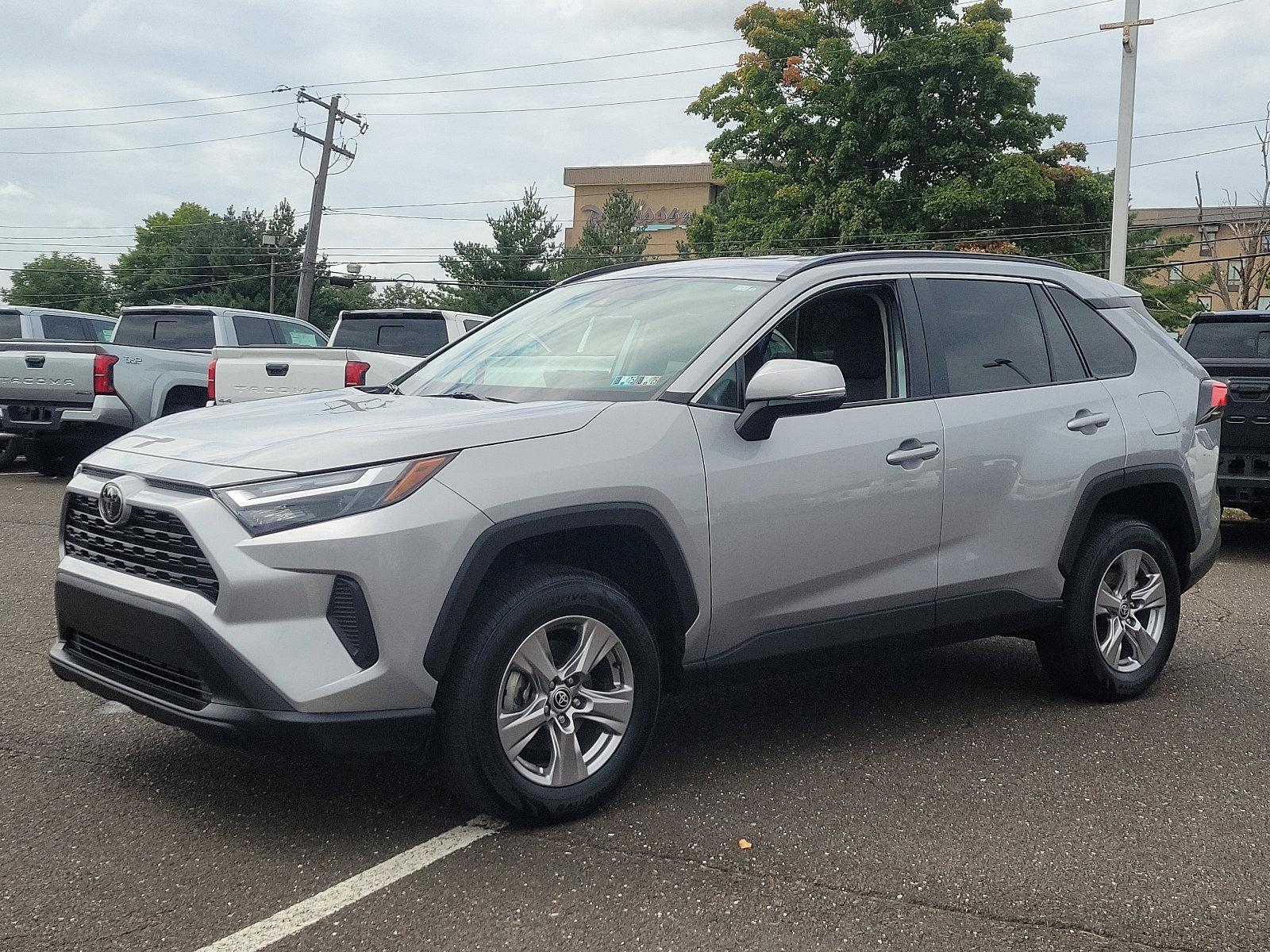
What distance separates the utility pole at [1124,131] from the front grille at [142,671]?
53.8 ft

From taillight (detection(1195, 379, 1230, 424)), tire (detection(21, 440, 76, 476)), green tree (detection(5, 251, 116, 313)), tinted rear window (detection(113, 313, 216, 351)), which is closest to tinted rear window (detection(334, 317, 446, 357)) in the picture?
tinted rear window (detection(113, 313, 216, 351))

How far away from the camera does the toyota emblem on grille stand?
3.60 meters

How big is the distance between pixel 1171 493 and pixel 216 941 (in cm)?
435

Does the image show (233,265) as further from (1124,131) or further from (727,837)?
(727,837)

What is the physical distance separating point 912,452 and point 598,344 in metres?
1.20

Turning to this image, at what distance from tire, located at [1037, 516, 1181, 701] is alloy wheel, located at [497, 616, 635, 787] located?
7.36ft

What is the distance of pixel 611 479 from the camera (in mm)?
3770

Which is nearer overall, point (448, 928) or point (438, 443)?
point (448, 928)

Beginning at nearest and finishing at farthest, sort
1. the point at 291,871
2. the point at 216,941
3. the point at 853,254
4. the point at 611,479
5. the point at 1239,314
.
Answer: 1. the point at 216,941
2. the point at 291,871
3. the point at 611,479
4. the point at 853,254
5. the point at 1239,314

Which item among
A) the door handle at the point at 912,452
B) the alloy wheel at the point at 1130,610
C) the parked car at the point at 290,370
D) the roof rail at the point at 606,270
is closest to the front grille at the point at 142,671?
the roof rail at the point at 606,270

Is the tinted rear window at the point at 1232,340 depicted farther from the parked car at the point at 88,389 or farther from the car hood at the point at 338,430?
the parked car at the point at 88,389

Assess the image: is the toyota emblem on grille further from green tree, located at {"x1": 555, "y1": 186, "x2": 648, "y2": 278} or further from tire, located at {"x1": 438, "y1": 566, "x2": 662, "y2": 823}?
green tree, located at {"x1": 555, "y1": 186, "x2": 648, "y2": 278}

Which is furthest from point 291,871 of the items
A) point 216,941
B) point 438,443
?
point 438,443

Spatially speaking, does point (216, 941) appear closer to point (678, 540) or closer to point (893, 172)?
point (678, 540)
